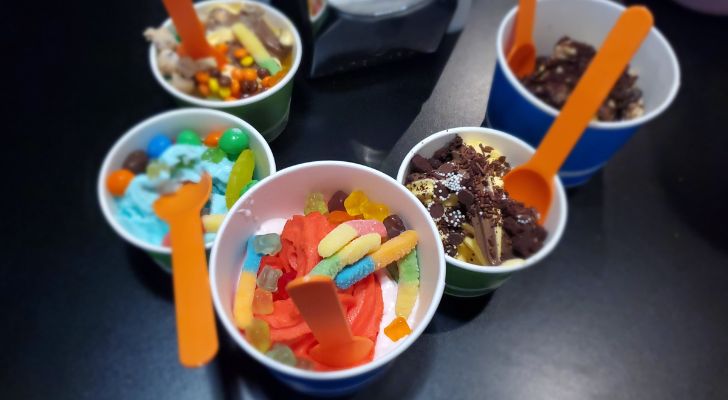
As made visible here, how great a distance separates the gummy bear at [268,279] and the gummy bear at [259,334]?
0.04 metres

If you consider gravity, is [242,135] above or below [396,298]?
above

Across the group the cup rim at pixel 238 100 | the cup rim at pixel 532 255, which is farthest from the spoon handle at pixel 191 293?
the cup rim at pixel 532 255

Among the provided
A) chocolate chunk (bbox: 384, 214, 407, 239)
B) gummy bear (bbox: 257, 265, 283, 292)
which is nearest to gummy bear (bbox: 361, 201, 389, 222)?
chocolate chunk (bbox: 384, 214, 407, 239)

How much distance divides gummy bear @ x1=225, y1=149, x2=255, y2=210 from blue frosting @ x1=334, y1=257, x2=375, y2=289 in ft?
0.40

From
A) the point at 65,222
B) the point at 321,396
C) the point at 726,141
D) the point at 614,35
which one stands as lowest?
the point at 321,396

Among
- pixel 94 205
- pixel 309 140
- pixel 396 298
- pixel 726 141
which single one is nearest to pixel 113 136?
pixel 94 205

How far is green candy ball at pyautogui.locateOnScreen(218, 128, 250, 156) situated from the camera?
0.44m

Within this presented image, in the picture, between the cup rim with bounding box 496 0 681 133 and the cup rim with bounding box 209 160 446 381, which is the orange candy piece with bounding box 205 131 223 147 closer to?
the cup rim with bounding box 209 160 446 381

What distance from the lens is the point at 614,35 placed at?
0.40 meters

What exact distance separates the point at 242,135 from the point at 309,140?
0.29 ft

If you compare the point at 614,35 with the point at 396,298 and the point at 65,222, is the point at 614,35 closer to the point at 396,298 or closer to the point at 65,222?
the point at 396,298

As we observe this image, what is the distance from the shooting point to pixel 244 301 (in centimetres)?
46

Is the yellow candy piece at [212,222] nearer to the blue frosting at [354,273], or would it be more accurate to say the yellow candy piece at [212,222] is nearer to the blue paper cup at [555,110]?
the blue frosting at [354,273]

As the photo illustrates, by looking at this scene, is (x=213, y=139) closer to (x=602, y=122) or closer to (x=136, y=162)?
(x=136, y=162)
